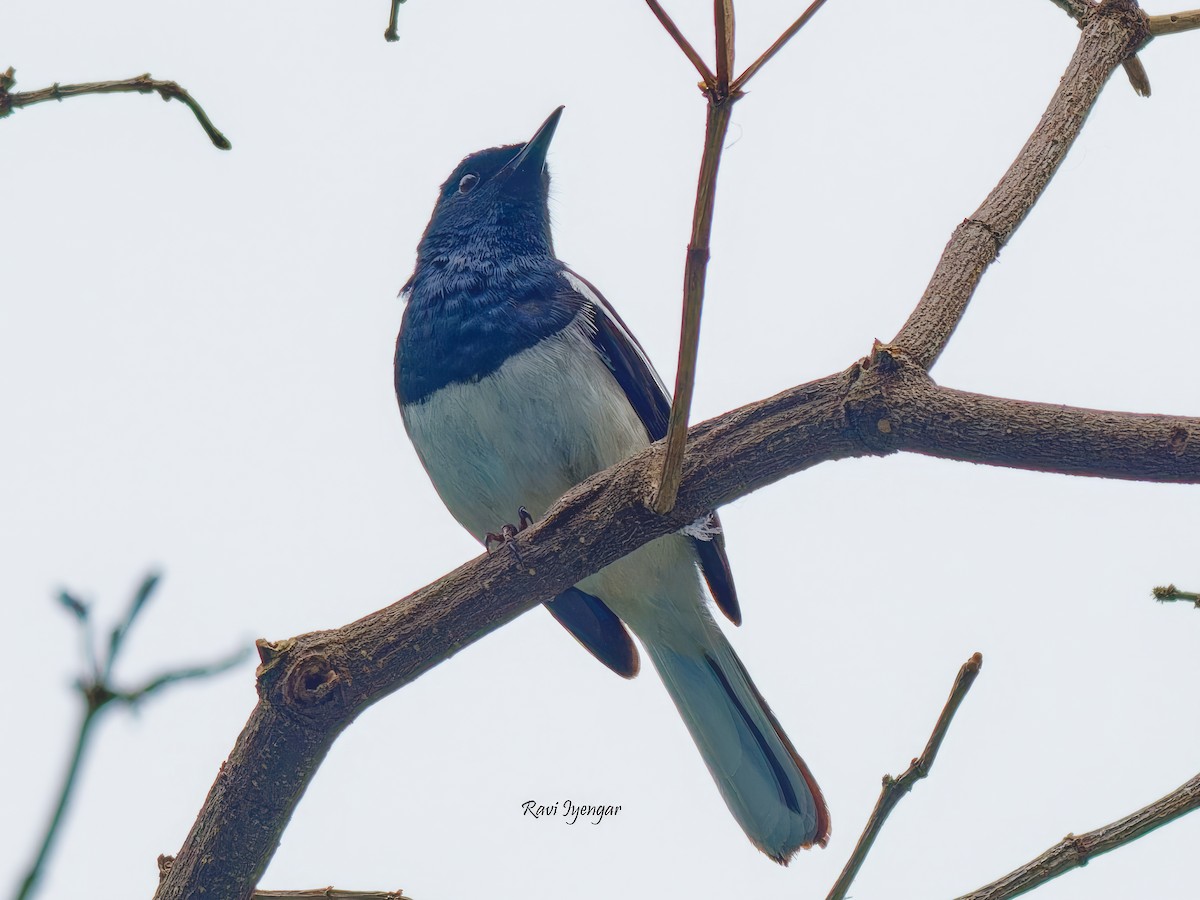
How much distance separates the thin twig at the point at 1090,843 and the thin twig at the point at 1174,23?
227cm

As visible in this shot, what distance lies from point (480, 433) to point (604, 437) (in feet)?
1.48

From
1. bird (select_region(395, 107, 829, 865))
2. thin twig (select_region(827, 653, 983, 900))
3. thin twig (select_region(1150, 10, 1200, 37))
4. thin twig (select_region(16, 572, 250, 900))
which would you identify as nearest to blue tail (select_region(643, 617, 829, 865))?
bird (select_region(395, 107, 829, 865))

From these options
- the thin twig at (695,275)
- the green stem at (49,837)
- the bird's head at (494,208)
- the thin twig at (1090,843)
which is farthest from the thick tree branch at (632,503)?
the bird's head at (494,208)

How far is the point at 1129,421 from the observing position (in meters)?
2.81

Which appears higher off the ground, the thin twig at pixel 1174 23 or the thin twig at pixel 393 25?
the thin twig at pixel 393 25

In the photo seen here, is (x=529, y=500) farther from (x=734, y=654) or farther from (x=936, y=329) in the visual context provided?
(x=936, y=329)

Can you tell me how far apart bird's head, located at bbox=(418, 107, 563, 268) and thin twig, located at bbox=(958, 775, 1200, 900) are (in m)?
3.34

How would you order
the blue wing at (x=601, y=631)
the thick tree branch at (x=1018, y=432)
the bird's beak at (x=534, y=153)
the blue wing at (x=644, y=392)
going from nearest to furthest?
the thick tree branch at (x=1018, y=432), the blue wing at (x=644, y=392), the blue wing at (x=601, y=631), the bird's beak at (x=534, y=153)

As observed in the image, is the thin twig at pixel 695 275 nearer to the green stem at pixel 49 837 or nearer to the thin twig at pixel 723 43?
the thin twig at pixel 723 43

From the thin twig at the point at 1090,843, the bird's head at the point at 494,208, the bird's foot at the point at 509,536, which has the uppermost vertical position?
the bird's head at the point at 494,208

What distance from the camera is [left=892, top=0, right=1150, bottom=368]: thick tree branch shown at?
122 inches

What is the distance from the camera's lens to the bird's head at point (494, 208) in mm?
5273

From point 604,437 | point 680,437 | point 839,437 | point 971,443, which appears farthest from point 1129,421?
point 604,437

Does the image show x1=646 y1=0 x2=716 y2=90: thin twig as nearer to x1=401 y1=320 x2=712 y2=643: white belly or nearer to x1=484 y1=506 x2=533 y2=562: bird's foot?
x1=484 y1=506 x2=533 y2=562: bird's foot
